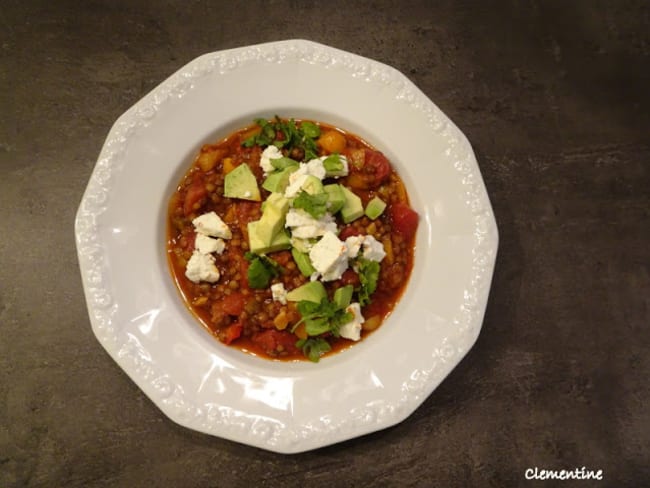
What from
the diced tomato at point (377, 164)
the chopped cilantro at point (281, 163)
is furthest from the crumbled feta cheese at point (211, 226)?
the diced tomato at point (377, 164)

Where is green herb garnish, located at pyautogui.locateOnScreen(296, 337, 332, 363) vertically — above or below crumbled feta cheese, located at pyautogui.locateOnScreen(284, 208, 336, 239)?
below

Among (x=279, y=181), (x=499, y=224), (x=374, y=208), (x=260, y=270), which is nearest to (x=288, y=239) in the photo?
(x=260, y=270)

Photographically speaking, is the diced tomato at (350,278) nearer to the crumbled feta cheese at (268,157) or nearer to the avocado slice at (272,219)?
the avocado slice at (272,219)

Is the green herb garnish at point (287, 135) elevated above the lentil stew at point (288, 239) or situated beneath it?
elevated above

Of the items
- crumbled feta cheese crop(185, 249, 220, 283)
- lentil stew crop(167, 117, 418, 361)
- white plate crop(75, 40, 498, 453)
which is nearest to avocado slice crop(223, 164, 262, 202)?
lentil stew crop(167, 117, 418, 361)

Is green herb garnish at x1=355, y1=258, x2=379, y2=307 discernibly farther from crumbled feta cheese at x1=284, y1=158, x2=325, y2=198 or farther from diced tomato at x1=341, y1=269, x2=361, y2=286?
crumbled feta cheese at x1=284, y1=158, x2=325, y2=198
